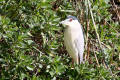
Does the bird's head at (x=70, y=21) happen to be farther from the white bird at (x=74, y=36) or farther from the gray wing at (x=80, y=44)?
the gray wing at (x=80, y=44)

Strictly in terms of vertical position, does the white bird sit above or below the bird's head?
below

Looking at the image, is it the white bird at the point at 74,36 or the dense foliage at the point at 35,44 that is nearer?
the dense foliage at the point at 35,44

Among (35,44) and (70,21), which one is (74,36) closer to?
(70,21)

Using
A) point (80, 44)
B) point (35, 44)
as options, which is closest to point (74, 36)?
point (80, 44)

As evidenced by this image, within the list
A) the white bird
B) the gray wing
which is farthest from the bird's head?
the gray wing

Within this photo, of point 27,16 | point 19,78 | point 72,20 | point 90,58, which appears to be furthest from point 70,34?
point 19,78

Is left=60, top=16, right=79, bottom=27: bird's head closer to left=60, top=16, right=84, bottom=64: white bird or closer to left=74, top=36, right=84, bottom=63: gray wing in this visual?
Result: left=60, top=16, right=84, bottom=64: white bird

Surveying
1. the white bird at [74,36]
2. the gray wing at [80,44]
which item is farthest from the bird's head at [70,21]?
the gray wing at [80,44]

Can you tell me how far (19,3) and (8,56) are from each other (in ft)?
1.83

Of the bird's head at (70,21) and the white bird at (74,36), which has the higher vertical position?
the bird's head at (70,21)

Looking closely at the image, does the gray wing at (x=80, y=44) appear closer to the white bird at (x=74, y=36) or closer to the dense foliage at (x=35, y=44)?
the white bird at (x=74, y=36)

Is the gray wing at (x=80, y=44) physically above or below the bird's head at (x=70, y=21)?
below

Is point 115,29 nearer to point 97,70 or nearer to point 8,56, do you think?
point 97,70

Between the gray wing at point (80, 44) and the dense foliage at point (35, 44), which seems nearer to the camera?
the dense foliage at point (35, 44)
